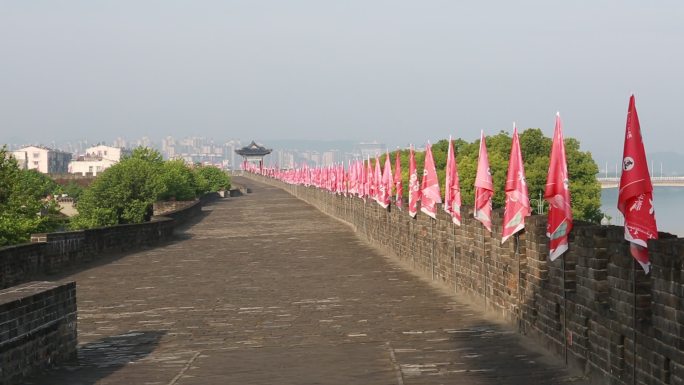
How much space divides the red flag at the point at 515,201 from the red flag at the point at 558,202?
66.5 inches

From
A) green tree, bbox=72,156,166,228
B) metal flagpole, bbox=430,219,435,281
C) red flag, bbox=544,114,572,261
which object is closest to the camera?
red flag, bbox=544,114,572,261

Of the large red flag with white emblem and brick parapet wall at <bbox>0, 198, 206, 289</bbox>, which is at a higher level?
the large red flag with white emblem

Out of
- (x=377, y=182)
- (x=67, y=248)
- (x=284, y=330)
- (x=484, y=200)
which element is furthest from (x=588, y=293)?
(x=377, y=182)

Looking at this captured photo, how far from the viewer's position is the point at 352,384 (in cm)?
1038

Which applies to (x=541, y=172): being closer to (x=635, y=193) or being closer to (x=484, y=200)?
(x=484, y=200)

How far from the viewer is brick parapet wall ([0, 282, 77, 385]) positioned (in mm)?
9961

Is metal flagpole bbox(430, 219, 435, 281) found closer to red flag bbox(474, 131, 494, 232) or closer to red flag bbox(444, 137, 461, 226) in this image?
red flag bbox(444, 137, 461, 226)

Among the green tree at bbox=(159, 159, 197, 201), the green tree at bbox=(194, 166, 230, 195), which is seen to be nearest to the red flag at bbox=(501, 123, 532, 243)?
the green tree at bbox=(159, 159, 197, 201)

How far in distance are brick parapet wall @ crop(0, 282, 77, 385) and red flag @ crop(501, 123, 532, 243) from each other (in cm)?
570

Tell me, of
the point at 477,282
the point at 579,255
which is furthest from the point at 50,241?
the point at 579,255

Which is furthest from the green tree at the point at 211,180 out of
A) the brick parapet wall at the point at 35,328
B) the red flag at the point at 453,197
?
the brick parapet wall at the point at 35,328

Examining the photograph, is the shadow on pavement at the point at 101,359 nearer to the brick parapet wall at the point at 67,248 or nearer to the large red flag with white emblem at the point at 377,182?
the brick parapet wall at the point at 67,248

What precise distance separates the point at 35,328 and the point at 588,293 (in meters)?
5.60

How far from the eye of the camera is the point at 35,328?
35.1 ft
